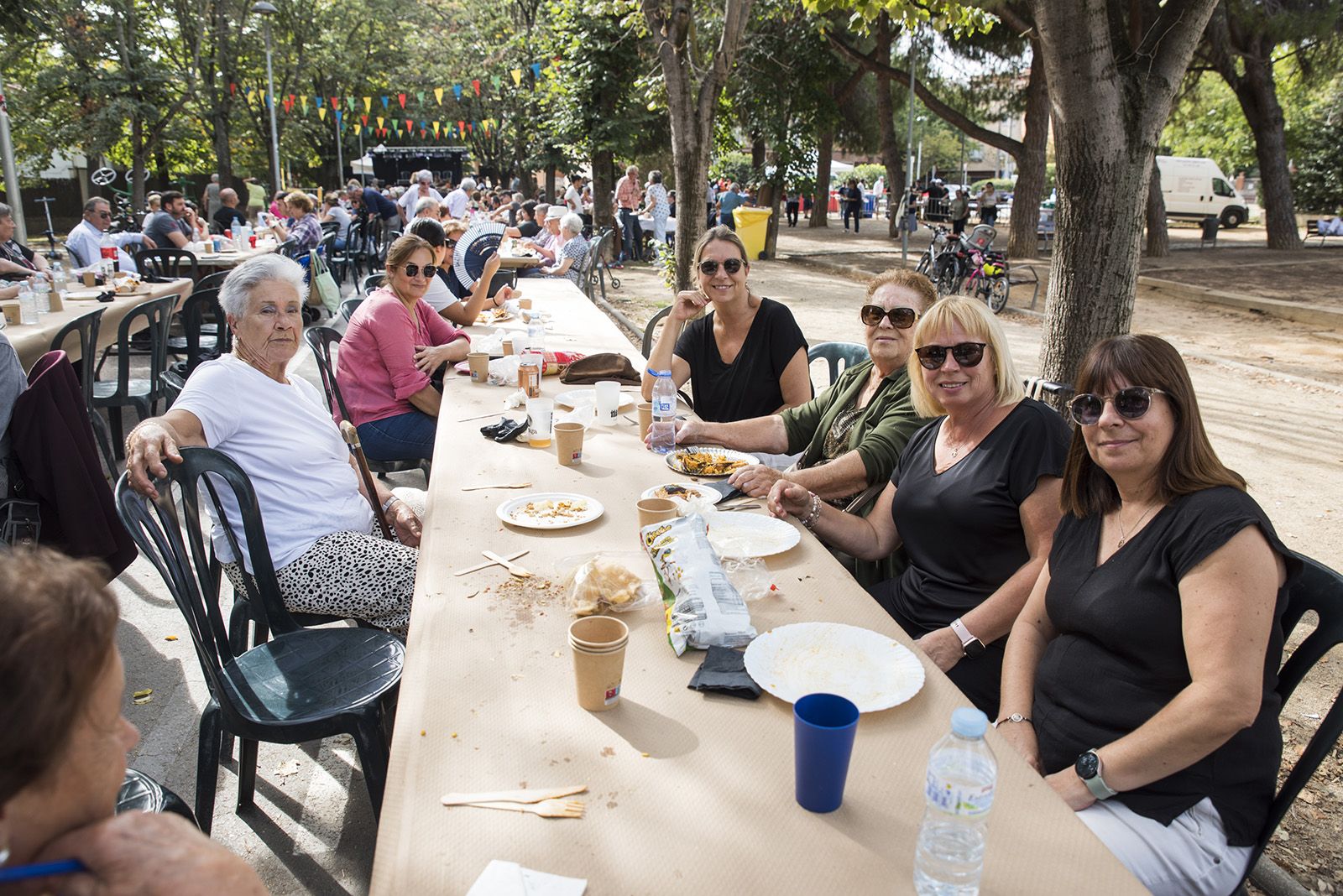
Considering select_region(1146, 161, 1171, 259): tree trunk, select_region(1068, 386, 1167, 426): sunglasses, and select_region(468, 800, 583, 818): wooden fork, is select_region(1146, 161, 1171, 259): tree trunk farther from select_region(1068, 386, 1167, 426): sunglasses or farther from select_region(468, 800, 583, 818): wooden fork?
select_region(468, 800, 583, 818): wooden fork

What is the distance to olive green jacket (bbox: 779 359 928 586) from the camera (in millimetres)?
3078

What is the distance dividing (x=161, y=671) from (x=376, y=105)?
42170 millimetres

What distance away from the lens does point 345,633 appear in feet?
8.94

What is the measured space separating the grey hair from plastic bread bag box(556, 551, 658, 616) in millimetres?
1729

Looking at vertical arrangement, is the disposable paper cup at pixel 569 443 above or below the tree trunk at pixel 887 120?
below

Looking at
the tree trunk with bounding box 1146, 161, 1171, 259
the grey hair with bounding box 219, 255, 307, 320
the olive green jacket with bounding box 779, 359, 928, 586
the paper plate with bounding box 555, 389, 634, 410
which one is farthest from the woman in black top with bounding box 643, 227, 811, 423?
the tree trunk with bounding box 1146, 161, 1171, 259

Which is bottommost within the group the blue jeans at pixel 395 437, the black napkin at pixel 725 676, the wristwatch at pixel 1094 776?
the wristwatch at pixel 1094 776

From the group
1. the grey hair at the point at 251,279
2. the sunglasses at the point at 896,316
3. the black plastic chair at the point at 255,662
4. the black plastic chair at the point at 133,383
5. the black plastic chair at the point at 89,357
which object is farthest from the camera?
the black plastic chair at the point at 133,383

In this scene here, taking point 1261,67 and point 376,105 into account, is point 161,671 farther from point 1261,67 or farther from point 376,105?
point 376,105

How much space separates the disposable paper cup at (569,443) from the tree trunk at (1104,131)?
101 inches

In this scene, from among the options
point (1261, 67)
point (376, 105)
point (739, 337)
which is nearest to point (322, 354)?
point (739, 337)

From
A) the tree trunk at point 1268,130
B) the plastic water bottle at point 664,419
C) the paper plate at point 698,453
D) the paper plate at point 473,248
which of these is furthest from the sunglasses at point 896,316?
the tree trunk at point 1268,130

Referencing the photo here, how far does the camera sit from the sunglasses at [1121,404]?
197 cm

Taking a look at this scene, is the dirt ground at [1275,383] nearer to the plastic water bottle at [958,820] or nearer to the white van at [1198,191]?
the plastic water bottle at [958,820]
